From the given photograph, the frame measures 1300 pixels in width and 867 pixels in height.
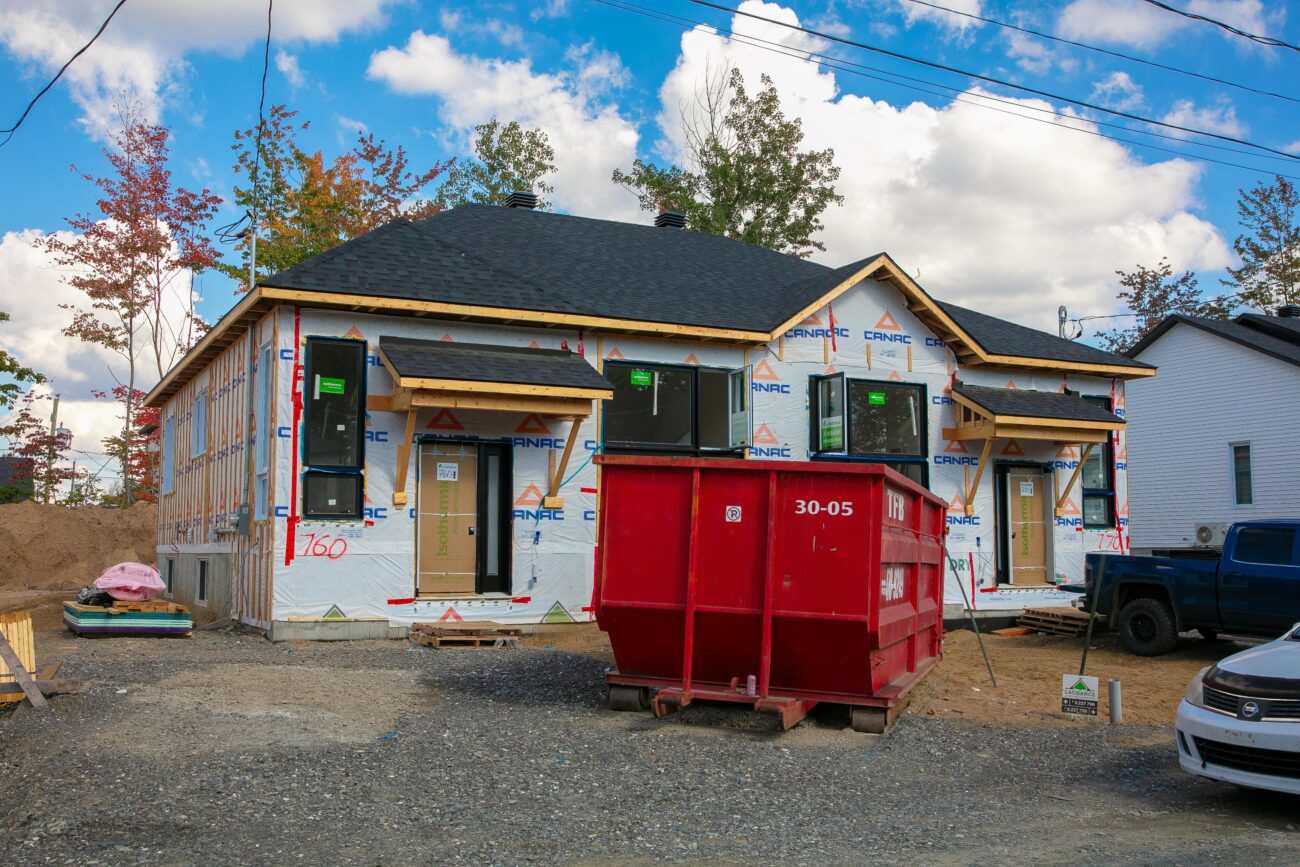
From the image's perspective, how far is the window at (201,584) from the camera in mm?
19719

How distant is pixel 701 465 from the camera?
9.77m

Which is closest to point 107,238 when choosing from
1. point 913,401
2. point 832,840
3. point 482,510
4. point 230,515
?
point 230,515

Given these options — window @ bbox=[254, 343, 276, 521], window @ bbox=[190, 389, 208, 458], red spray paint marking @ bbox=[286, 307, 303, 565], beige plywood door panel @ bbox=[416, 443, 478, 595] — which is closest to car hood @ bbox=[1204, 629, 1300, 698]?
beige plywood door panel @ bbox=[416, 443, 478, 595]

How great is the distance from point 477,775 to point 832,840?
8.32 ft

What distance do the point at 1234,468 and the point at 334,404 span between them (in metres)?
24.8

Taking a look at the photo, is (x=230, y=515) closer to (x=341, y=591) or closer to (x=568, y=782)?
(x=341, y=591)

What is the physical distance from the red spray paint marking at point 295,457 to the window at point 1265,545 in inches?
475

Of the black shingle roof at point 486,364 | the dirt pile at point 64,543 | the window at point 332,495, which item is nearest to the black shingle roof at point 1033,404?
the black shingle roof at point 486,364

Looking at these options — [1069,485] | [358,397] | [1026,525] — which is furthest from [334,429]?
[1069,485]

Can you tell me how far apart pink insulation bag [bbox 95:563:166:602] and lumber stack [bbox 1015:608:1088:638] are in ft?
42.4

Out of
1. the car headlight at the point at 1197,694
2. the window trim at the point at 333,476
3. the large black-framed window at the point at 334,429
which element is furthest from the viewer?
the large black-framed window at the point at 334,429

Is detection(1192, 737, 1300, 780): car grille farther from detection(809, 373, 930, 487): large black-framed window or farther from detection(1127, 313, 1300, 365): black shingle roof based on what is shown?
detection(1127, 313, 1300, 365): black shingle roof

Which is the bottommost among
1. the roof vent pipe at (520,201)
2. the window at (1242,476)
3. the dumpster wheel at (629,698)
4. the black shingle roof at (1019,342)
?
the dumpster wheel at (629,698)

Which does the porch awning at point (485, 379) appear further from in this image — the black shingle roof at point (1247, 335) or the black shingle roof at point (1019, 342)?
the black shingle roof at point (1247, 335)
